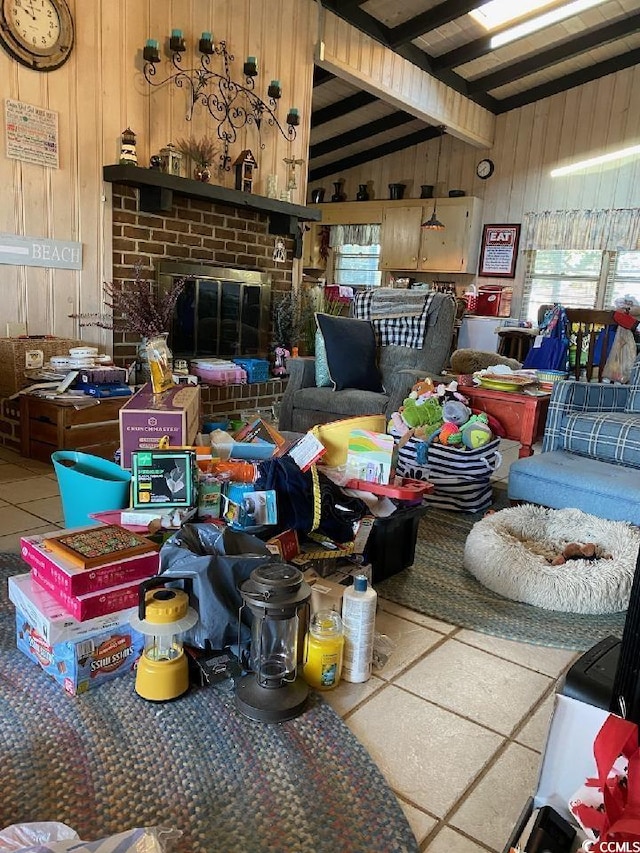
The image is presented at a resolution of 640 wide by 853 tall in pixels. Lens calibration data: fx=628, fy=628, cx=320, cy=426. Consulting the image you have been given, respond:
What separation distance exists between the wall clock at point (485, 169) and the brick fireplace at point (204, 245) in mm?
3876

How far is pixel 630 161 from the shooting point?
684 cm

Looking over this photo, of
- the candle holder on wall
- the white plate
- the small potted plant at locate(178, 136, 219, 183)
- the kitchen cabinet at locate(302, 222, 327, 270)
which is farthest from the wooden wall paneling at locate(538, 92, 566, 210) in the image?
the white plate

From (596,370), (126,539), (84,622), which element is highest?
(596,370)

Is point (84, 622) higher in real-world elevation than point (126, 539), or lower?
lower

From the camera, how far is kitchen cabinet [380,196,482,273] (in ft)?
25.5

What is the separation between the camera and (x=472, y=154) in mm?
7938

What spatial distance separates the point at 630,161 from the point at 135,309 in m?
5.82

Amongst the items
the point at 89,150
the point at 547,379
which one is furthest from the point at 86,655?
the point at 89,150

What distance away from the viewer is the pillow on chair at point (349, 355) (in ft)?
11.7

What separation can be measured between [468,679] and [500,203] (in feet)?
23.8

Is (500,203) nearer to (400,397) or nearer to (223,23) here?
(223,23)

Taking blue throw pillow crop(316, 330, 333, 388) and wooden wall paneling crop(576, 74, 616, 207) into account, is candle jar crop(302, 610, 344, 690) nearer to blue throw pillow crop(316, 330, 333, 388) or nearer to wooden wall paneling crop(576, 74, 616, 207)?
blue throw pillow crop(316, 330, 333, 388)

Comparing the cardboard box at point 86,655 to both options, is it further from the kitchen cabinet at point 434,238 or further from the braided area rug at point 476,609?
the kitchen cabinet at point 434,238

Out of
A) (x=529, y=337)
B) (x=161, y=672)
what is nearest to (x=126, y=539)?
(x=161, y=672)
